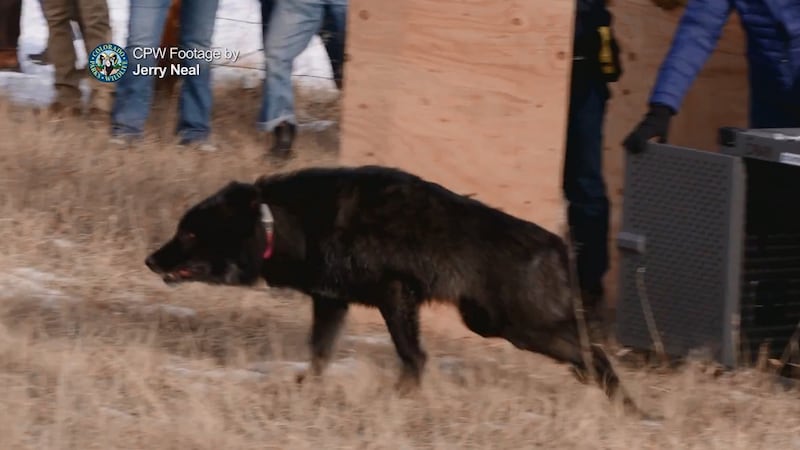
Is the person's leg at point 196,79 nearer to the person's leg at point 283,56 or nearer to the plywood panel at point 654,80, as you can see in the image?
the person's leg at point 283,56

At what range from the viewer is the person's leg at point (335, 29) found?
364 inches

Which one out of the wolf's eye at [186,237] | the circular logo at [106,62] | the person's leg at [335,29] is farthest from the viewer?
the circular logo at [106,62]

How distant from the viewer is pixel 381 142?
644 cm

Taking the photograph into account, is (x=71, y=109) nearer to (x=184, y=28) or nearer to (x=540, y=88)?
(x=184, y=28)

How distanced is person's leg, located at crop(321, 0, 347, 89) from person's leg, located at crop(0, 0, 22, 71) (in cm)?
219

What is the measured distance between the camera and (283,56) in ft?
29.4

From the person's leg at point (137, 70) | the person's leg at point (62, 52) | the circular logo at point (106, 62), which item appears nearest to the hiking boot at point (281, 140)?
the person's leg at point (137, 70)

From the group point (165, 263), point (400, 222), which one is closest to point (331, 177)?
point (400, 222)

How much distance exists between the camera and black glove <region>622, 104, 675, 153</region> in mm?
5758

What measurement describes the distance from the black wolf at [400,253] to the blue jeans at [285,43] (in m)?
3.41

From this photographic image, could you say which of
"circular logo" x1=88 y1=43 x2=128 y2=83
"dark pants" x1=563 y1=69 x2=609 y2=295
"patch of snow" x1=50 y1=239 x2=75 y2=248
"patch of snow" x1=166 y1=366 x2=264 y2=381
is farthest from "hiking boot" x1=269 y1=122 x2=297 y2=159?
"patch of snow" x1=166 y1=366 x2=264 y2=381

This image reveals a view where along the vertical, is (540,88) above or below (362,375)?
above

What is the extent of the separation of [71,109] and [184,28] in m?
0.93

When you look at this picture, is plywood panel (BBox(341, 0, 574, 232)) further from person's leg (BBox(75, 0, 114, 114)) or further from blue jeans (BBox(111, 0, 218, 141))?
person's leg (BBox(75, 0, 114, 114))
